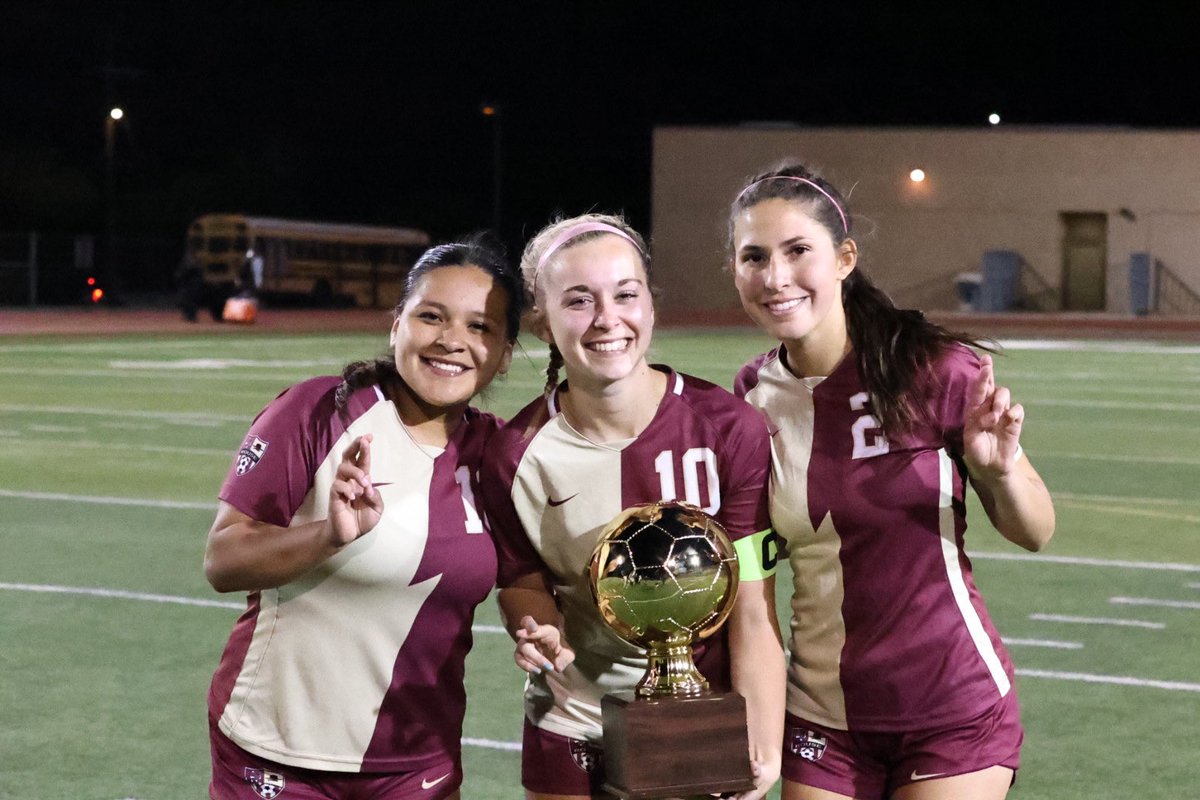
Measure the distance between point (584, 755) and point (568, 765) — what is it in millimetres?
34

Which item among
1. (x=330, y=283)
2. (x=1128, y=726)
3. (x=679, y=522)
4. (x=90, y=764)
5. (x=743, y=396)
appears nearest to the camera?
(x=679, y=522)

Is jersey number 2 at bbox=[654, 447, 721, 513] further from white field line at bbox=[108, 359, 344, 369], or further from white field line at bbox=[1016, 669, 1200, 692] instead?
white field line at bbox=[108, 359, 344, 369]

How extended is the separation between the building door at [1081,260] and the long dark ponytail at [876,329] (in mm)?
43085

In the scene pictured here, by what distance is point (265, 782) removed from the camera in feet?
10.2

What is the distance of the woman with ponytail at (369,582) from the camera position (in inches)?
121

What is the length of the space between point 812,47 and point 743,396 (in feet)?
249

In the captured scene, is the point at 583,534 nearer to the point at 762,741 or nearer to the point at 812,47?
the point at 762,741

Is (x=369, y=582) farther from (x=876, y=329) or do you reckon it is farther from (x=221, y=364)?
(x=221, y=364)

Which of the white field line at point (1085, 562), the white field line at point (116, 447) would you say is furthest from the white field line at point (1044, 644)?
the white field line at point (116, 447)

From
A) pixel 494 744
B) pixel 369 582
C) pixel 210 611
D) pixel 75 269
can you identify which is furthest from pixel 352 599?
pixel 75 269

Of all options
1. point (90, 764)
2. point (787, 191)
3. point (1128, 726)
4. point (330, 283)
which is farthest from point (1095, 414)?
point (330, 283)

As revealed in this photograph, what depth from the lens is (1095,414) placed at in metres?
16.5

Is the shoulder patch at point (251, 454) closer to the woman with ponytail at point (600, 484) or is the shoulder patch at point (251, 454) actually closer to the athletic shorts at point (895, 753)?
the woman with ponytail at point (600, 484)

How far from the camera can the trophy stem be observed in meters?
2.72
